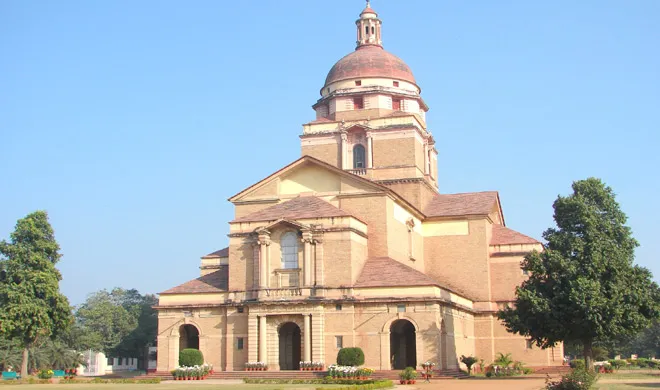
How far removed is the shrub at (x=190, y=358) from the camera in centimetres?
5128

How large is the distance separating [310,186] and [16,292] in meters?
21.0

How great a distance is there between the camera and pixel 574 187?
48500 mm

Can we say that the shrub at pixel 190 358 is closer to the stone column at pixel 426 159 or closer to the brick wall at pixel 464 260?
the brick wall at pixel 464 260

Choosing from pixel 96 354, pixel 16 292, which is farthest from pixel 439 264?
pixel 96 354

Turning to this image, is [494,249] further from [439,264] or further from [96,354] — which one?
[96,354]

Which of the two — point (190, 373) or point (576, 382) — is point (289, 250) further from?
point (576, 382)

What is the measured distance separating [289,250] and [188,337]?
33.7ft

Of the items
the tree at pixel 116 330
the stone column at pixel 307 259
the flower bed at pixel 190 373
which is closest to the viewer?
the flower bed at pixel 190 373

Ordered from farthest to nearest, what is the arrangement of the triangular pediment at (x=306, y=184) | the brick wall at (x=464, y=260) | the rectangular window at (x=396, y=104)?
1. the rectangular window at (x=396, y=104)
2. the brick wall at (x=464, y=260)
3. the triangular pediment at (x=306, y=184)

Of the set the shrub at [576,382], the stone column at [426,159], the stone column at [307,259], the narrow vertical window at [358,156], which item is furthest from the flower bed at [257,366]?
the shrub at [576,382]

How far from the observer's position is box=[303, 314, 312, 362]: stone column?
1997 inches

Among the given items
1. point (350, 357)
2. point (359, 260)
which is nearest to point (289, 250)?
point (359, 260)

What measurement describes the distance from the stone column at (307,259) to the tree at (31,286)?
17949 millimetres

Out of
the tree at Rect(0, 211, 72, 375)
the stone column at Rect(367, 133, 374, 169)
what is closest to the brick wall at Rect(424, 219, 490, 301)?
the stone column at Rect(367, 133, 374, 169)
